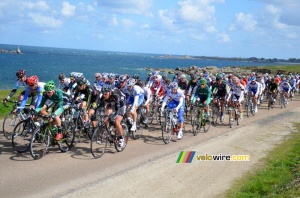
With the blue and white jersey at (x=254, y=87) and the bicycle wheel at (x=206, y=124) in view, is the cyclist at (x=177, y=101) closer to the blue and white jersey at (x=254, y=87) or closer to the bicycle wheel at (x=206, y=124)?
the bicycle wheel at (x=206, y=124)

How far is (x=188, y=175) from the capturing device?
30.6 feet

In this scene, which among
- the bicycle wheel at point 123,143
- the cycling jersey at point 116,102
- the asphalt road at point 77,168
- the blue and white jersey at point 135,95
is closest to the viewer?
the asphalt road at point 77,168

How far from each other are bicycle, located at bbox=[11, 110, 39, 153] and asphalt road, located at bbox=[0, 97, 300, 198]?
0.30 m

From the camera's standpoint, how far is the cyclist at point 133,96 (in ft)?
40.8

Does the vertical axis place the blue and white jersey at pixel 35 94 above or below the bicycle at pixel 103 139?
above

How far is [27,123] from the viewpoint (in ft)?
34.4

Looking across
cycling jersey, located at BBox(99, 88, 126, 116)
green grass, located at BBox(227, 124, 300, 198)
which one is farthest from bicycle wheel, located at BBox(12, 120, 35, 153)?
green grass, located at BBox(227, 124, 300, 198)

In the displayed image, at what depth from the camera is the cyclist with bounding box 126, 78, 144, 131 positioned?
12.4 m

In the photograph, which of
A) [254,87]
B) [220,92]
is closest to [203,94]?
[220,92]

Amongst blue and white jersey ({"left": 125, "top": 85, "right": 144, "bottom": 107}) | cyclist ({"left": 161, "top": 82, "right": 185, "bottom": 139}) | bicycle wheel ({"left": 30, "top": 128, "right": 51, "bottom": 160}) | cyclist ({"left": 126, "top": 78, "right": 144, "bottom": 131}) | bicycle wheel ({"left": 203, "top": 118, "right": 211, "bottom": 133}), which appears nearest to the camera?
bicycle wheel ({"left": 30, "top": 128, "right": 51, "bottom": 160})

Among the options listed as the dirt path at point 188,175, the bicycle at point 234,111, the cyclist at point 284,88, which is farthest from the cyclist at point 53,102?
the cyclist at point 284,88

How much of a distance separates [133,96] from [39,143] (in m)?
4.33

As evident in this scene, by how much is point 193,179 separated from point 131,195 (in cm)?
198

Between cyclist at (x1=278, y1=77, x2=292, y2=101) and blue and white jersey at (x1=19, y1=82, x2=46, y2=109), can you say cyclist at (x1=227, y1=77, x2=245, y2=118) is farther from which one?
cyclist at (x1=278, y1=77, x2=292, y2=101)
